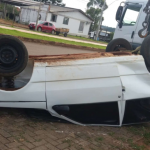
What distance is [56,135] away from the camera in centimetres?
320

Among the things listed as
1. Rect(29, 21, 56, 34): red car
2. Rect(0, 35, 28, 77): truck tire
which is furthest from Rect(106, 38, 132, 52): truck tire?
Rect(29, 21, 56, 34): red car

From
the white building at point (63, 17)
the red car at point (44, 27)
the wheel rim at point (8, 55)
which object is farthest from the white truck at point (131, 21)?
the white building at point (63, 17)

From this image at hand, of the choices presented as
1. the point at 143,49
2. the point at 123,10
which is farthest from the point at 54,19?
the point at 143,49

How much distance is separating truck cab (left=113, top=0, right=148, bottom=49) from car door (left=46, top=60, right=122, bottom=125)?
4430mm

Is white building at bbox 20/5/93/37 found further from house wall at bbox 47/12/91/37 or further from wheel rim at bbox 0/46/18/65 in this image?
wheel rim at bbox 0/46/18/65

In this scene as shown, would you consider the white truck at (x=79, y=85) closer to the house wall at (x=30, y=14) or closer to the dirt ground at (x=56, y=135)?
the dirt ground at (x=56, y=135)

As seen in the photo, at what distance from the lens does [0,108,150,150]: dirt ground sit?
290 cm

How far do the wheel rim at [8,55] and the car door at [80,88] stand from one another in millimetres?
567

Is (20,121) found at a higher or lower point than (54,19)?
higher

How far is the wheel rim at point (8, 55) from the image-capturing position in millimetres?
3475

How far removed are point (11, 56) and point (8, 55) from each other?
5 cm

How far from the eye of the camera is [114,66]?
3.51 m

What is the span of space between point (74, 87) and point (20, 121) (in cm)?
92

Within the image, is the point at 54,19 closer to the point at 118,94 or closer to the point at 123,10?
the point at 123,10
